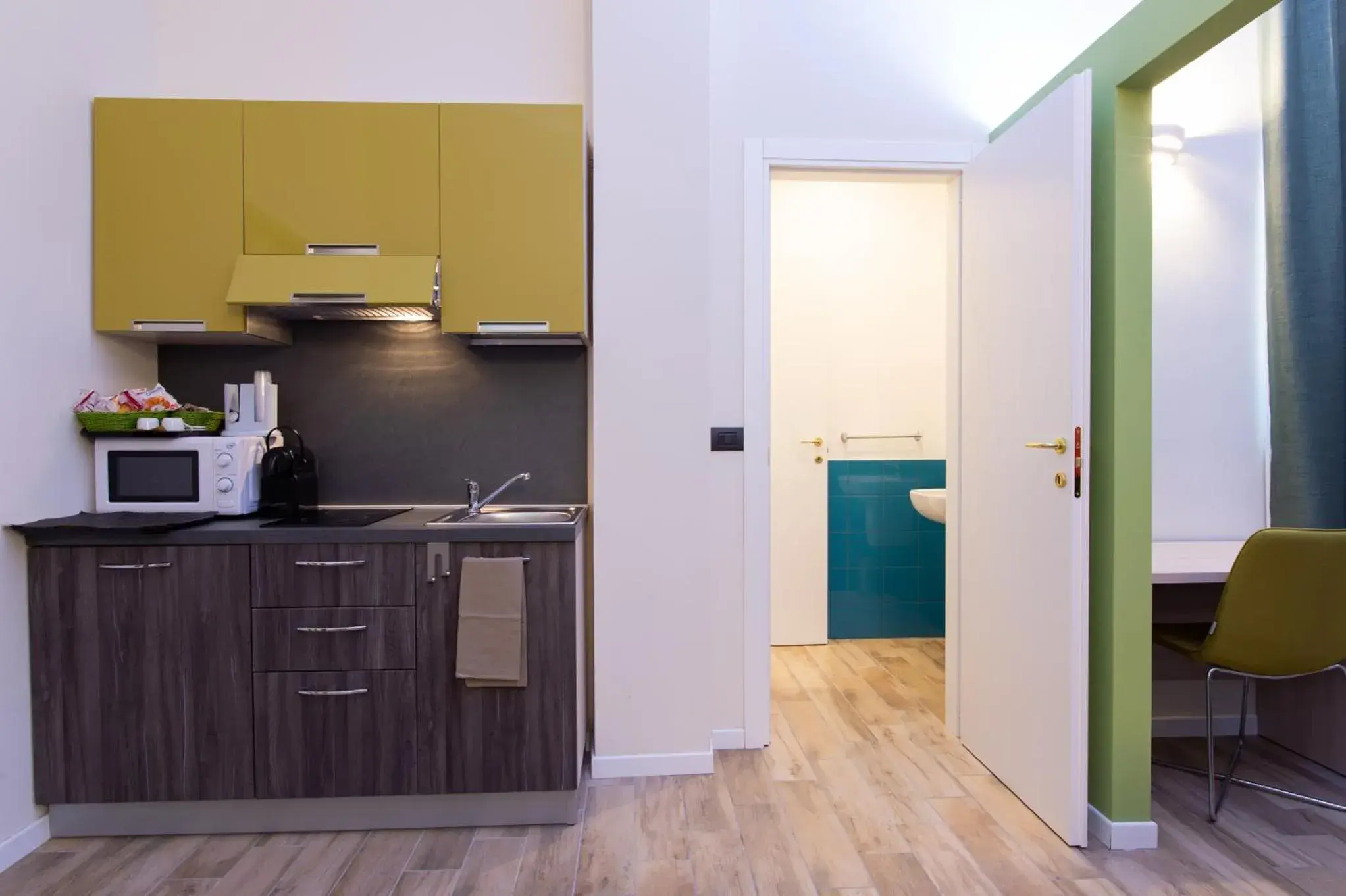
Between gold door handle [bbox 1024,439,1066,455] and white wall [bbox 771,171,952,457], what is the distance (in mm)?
1958

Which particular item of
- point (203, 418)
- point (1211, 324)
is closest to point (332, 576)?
point (203, 418)

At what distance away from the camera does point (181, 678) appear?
2.24 metres

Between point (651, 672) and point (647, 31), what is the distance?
2.17 meters

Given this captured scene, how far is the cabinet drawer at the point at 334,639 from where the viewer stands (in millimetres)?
2256

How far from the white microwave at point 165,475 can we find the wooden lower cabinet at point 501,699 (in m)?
0.69

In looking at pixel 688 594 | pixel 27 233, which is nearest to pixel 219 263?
pixel 27 233

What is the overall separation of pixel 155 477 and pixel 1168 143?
3.74 metres

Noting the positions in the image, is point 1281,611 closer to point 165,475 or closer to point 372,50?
point 165,475

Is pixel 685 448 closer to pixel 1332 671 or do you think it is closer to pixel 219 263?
pixel 219 263

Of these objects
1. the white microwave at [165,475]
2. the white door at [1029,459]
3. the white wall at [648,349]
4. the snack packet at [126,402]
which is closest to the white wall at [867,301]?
the white door at [1029,459]

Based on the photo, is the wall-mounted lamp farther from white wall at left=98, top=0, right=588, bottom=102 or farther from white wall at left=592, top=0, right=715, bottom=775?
white wall at left=98, top=0, right=588, bottom=102

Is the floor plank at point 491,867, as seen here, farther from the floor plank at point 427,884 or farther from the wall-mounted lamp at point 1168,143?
the wall-mounted lamp at point 1168,143

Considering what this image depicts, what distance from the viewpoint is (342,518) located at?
99.7 inches

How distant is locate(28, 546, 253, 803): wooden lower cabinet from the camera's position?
2203mm
